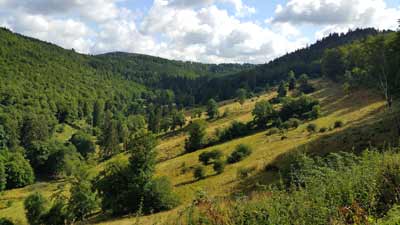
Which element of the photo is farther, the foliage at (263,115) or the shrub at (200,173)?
the foliage at (263,115)

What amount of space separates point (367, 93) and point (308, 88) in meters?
32.6

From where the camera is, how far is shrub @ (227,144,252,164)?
5341cm

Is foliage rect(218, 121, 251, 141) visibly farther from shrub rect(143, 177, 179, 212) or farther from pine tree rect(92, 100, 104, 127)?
pine tree rect(92, 100, 104, 127)

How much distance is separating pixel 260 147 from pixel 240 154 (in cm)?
573

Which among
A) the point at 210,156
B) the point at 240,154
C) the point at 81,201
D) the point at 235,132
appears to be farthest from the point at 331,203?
the point at 235,132

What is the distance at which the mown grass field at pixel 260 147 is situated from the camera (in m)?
35.6

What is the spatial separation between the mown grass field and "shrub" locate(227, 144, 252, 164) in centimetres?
144

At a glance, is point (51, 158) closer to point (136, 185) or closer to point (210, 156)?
point (210, 156)

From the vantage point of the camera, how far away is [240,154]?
53.2m

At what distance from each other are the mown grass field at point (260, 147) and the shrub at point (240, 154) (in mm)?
1441

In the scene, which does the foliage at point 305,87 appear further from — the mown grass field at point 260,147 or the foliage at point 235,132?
the foliage at point 235,132

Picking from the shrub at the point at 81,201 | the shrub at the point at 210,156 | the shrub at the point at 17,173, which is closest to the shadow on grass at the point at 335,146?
the shrub at the point at 210,156

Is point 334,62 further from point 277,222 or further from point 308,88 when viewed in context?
point 277,222

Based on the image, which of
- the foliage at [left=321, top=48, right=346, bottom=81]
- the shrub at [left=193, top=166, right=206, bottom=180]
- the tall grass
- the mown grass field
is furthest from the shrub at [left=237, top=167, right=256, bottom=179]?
the foliage at [left=321, top=48, right=346, bottom=81]
